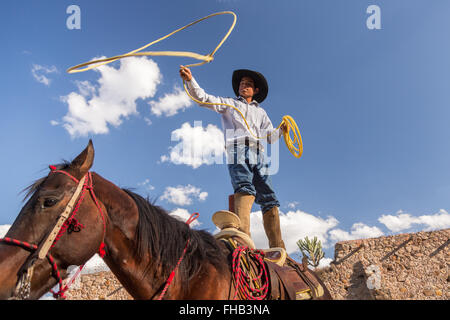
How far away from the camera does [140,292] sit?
1.82 meters

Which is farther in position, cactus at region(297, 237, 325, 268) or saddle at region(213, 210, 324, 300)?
cactus at region(297, 237, 325, 268)

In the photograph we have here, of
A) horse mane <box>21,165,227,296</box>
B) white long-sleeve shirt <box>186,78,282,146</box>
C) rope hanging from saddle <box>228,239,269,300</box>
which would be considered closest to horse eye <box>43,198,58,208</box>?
horse mane <box>21,165,227,296</box>

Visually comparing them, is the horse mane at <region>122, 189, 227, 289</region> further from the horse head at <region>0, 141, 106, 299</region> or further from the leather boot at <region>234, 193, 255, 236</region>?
the leather boot at <region>234, 193, 255, 236</region>

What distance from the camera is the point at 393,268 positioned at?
9.36 m

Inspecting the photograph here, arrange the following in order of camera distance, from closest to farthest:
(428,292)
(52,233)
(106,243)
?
(52,233) < (106,243) < (428,292)

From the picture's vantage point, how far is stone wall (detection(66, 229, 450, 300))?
29.0 feet

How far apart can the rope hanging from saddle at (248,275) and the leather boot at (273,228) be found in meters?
1.06

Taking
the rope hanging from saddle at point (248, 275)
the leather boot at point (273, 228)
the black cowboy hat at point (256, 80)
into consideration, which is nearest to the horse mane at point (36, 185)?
the rope hanging from saddle at point (248, 275)

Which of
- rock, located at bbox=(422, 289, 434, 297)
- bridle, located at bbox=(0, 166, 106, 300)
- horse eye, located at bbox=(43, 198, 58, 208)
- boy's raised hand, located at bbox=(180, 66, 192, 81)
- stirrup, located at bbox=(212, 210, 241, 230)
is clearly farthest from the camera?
rock, located at bbox=(422, 289, 434, 297)

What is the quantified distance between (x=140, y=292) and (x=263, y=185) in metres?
2.14

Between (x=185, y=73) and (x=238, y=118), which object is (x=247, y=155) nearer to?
(x=238, y=118)

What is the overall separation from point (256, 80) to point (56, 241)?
11.6 ft

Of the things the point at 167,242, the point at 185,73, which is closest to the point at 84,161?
the point at 167,242
